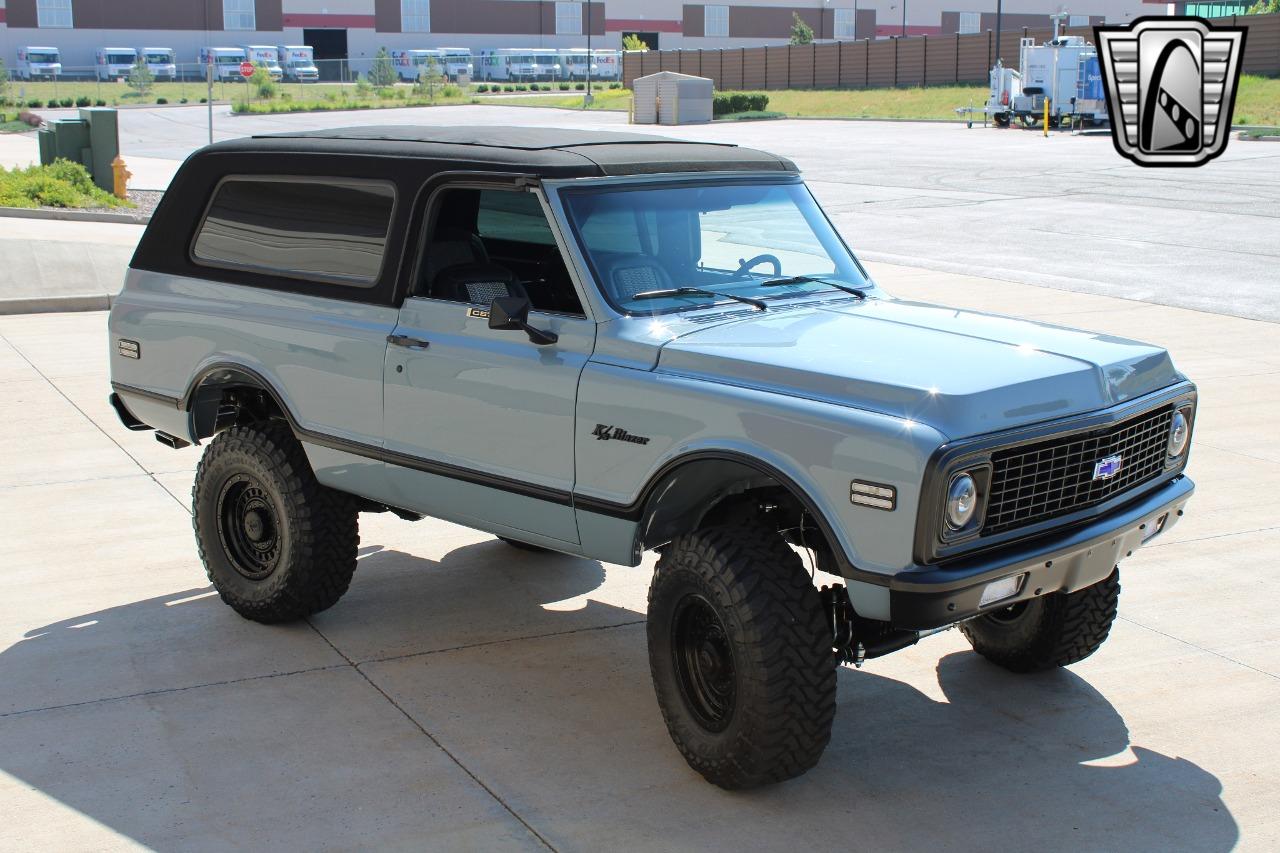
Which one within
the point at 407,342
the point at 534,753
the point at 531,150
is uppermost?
the point at 531,150

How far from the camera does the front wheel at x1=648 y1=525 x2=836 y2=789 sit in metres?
4.49

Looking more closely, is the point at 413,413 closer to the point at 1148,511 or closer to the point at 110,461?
the point at 1148,511

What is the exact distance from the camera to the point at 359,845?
175 inches

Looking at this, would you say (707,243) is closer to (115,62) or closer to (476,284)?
(476,284)

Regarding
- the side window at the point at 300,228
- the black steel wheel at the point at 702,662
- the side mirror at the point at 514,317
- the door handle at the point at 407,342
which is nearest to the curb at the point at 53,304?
the side window at the point at 300,228

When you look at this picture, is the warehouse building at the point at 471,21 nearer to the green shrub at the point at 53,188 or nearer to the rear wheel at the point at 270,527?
the green shrub at the point at 53,188

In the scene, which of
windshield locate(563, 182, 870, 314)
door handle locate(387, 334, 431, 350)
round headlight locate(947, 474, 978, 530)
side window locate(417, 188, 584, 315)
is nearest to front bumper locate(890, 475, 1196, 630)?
round headlight locate(947, 474, 978, 530)

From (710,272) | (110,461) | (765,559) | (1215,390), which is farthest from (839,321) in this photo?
(1215,390)

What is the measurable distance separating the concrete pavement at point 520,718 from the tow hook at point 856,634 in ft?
1.47

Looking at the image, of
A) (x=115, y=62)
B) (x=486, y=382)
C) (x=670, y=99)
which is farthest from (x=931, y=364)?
(x=115, y=62)

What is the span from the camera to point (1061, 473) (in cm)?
465

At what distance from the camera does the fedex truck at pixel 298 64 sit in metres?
79.4

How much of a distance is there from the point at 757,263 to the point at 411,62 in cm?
8876

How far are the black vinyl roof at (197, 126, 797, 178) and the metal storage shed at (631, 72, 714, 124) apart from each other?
A: 1966 inches
